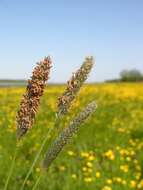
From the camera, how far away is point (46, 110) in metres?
13.6

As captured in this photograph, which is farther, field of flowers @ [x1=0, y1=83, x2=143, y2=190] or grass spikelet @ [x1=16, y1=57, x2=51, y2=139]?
field of flowers @ [x1=0, y1=83, x2=143, y2=190]

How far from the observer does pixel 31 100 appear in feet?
4.16

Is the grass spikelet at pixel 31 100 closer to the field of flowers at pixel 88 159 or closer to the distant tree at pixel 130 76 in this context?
the field of flowers at pixel 88 159

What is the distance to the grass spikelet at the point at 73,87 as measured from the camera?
A: 1260 millimetres

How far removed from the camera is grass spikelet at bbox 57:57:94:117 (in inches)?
49.6

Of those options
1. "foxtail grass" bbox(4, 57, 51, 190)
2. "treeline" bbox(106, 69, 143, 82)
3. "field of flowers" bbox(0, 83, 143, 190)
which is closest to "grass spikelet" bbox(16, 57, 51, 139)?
"foxtail grass" bbox(4, 57, 51, 190)

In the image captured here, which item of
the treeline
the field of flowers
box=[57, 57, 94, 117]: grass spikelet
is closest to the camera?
box=[57, 57, 94, 117]: grass spikelet

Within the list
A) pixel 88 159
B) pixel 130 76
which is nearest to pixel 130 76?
pixel 130 76

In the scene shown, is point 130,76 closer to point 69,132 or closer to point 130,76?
point 130,76

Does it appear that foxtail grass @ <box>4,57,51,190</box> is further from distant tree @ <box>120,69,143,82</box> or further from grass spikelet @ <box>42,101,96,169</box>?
distant tree @ <box>120,69,143,82</box>

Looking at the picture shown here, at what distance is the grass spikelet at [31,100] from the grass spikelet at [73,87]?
0.05 metres

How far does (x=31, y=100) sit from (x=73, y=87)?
98 millimetres

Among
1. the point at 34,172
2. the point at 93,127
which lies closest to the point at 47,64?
the point at 34,172

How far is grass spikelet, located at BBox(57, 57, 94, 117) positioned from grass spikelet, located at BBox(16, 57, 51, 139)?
0.17 feet
